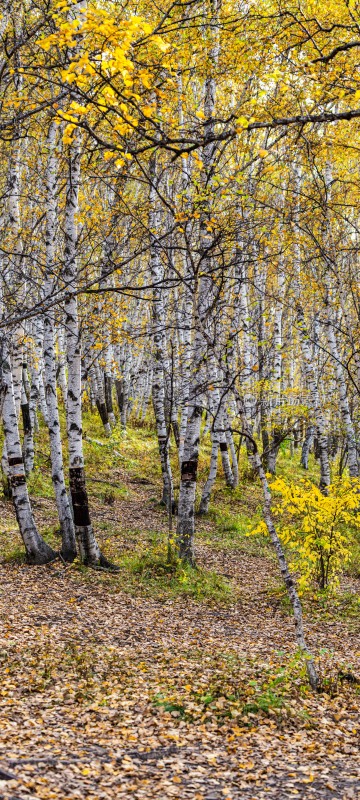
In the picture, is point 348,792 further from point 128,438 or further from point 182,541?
point 128,438

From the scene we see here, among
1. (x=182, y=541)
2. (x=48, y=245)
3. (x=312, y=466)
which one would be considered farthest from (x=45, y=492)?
(x=312, y=466)

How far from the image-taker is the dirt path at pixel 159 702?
482cm

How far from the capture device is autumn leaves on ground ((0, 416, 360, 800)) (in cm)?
489

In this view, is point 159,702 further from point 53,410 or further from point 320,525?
point 53,410

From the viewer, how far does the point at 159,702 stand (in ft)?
20.3

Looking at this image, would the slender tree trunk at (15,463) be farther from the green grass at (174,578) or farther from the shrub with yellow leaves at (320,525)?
the shrub with yellow leaves at (320,525)

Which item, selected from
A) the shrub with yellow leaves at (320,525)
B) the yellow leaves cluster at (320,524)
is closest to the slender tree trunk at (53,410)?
the shrub with yellow leaves at (320,525)

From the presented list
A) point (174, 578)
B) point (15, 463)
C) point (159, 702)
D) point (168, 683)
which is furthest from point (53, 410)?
point (159, 702)

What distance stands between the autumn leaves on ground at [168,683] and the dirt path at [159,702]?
0.7 inches

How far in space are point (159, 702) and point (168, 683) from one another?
52 cm

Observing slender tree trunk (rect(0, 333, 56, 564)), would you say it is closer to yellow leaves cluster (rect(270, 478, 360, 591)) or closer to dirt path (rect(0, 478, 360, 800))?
dirt path (rect(0, 478, 360, 800))

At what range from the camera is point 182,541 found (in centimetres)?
1119

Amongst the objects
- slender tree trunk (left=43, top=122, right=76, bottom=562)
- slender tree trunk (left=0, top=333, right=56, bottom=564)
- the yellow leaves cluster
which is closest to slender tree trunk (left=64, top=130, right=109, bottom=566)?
slender tree trunk (left=43, top=122, right=76, bottom=562)

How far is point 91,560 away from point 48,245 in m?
6.09
